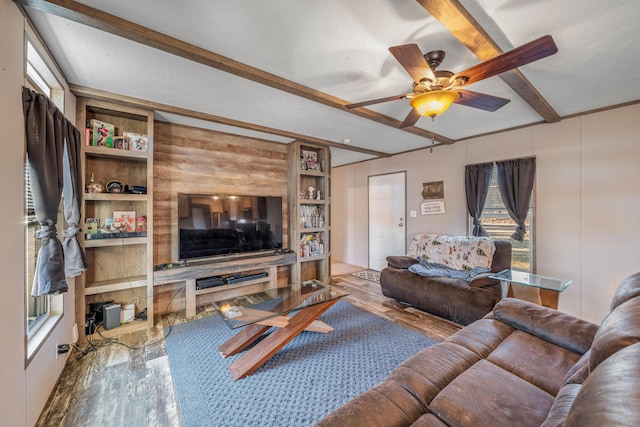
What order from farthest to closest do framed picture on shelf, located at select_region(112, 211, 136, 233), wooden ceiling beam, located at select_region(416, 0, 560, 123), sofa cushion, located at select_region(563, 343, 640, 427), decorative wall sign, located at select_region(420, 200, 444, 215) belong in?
1. decorative wall sign, located at select_region(420, 200, 444, 215)
2. framed picture on shelf, located at select_region(112, 211, 136, 233)
3. wooden ceiling beam, located at select_region(416, 0, 560, 123)
4. sofa cushion, located at select_region(563, 343, 640, 427)

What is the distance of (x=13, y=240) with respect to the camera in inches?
50.8

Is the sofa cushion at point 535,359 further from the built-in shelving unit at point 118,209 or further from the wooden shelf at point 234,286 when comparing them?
the built-in shelving unit at point 118,209

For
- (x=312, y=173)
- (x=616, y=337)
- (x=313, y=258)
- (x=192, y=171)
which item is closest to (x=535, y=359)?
(x=616, y=337)

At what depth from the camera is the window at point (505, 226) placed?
326cm

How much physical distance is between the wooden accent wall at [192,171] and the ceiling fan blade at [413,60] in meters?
2.63

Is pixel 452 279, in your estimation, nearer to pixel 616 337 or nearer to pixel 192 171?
pixel 616 337

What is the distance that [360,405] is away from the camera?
3.37 feet

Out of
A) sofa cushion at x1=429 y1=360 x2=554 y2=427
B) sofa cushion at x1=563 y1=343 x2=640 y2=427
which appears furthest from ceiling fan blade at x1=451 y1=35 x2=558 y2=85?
sofa cushion at x1=429 y1=360 x2=554 y2=427

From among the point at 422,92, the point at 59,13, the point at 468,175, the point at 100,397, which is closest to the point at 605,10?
the point at 422,92

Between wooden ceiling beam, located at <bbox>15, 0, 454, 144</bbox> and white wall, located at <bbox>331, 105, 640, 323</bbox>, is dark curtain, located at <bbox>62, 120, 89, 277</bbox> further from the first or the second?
white wall, located at <bbox>331, 105, 640, 323</bbox>

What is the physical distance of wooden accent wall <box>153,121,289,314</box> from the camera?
10.0 ft

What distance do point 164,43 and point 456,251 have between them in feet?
11.9

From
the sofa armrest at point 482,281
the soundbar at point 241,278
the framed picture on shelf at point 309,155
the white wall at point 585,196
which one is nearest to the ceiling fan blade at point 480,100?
the sofa armrest at point 482,281

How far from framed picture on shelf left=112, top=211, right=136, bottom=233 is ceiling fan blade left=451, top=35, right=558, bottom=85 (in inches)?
126
